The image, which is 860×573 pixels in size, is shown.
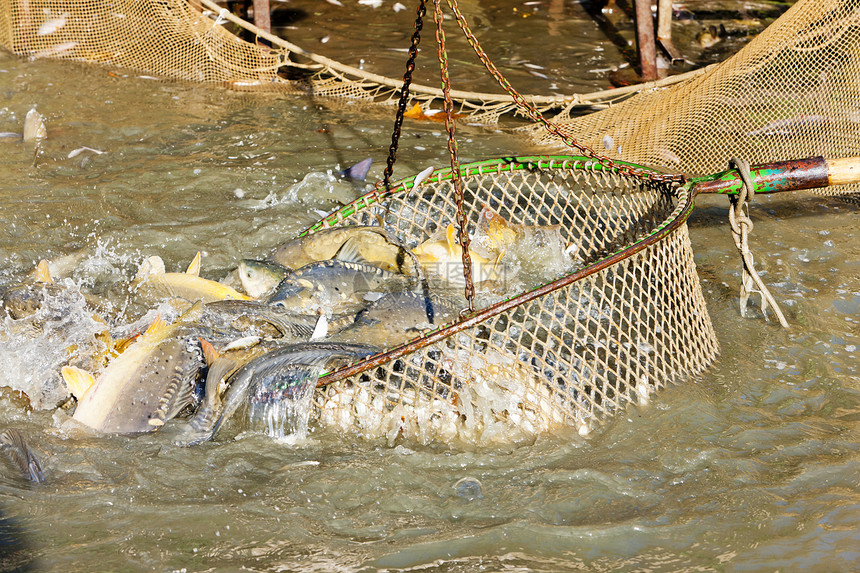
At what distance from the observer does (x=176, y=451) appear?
2727mm

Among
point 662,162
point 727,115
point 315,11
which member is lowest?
point 662,162

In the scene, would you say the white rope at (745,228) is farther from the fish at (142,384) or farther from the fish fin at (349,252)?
the fish at (142,384)

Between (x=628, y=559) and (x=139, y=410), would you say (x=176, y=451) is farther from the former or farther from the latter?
(x=628, y=559)

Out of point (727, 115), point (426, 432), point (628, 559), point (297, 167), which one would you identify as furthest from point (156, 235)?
point (727, 115)

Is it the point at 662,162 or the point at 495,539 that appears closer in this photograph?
the point at 495,539

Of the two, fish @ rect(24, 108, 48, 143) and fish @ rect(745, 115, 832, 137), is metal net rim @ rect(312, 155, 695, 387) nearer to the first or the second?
fish @ rect(745, 115, 832, 137)

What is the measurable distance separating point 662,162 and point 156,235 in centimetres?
347

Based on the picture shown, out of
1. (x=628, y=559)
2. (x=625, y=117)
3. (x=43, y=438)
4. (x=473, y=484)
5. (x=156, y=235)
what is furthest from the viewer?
(x=625, y=117)

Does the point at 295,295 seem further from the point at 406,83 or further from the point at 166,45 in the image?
the point at 166,45

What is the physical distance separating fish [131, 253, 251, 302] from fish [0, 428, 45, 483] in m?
1.00

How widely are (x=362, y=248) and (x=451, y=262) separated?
1.49ft

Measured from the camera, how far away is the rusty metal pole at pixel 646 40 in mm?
7340

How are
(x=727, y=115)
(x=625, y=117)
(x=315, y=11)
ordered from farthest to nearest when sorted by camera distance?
(x=315, y=11) → (x=625, y=117) → (x=727, y=115)

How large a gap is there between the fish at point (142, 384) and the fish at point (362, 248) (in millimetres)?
1001
